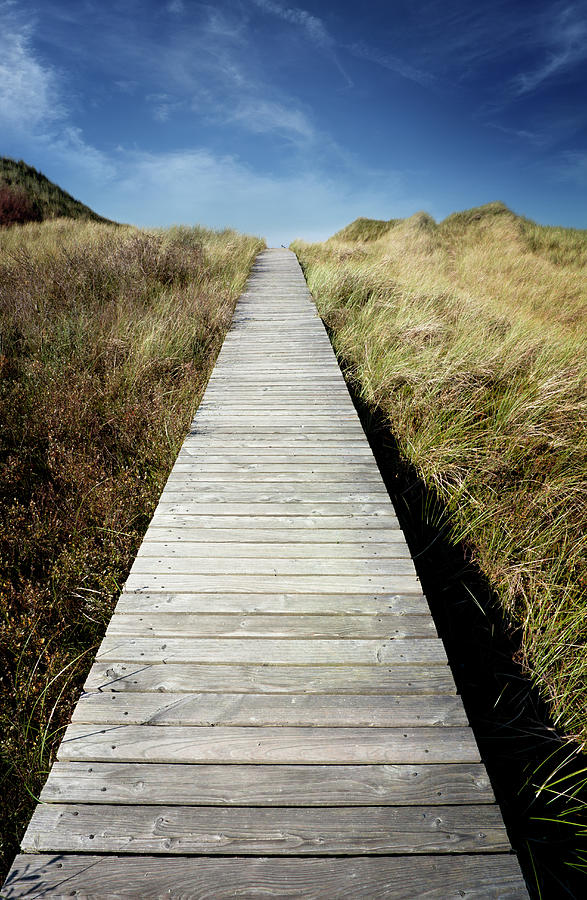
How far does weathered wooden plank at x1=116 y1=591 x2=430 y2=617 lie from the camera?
201 cm

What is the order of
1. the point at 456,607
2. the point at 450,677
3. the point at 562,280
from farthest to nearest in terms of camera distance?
the point at 562,280 < the point at 456,607 < the point at 450,677

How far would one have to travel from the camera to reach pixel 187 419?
13.4 feet

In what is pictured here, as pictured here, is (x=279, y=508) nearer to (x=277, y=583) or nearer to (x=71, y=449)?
(x=277, y=583)

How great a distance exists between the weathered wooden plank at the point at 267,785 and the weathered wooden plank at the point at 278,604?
64 cm

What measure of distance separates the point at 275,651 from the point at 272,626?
13cm

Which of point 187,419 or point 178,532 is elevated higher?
point 187,419

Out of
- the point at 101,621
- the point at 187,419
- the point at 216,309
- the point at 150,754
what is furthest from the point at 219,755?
the point at 216,309

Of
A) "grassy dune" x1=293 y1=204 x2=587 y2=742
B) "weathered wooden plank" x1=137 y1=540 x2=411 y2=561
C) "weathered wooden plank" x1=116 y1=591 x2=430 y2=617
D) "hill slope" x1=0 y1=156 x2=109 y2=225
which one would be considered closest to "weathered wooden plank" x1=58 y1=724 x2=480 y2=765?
"weathered wooden plank" x1=116 y1=591 x2=430 y2=617

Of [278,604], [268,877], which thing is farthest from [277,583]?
[268,877]

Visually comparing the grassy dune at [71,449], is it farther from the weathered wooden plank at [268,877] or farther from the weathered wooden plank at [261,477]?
the weathered wooden plank at [268,877]

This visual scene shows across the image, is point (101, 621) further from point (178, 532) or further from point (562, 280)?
point (562, 280)

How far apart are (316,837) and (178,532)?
63.4 inches

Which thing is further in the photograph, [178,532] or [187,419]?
[187,419]

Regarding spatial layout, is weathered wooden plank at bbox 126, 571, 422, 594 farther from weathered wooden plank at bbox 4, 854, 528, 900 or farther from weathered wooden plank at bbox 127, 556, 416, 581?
weathered wooden plank at bbox 4, 854, 528, 900
